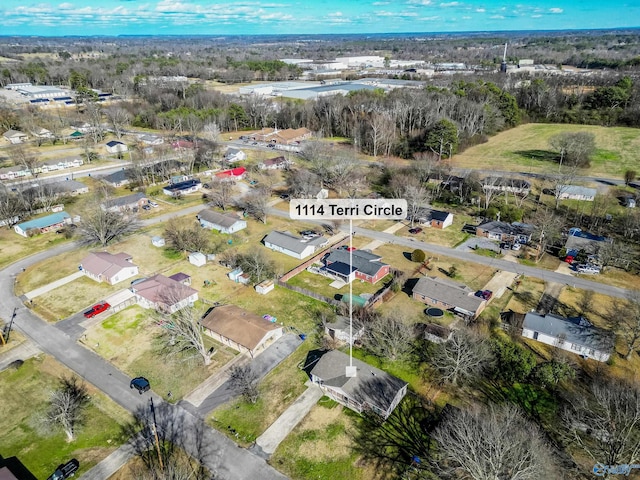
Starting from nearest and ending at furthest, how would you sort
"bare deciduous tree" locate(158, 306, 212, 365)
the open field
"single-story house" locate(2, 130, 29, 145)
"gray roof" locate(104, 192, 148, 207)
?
1. "bare deciduous tree" locate(158, 306, 212, 365)
2. "gray roof" locate(104, 192, 148, 207)
3. the open field
4. "single-story house" locate(2, 130, 29, 145)

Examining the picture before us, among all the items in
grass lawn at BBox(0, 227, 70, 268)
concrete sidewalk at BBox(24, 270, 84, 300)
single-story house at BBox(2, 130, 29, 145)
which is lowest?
grass lawn at BBox(0, 227, 70, 268)

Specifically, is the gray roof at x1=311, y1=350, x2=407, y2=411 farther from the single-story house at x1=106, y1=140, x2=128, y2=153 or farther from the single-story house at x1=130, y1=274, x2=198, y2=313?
the single-story house at x1=106, y1=140, x2=128, y2=153

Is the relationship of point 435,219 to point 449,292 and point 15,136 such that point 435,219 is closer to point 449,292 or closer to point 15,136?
point 449,292

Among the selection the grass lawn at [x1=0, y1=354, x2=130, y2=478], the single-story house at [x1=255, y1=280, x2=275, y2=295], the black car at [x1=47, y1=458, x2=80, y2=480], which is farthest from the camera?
the single-story house at [x1=255, y1=280, x2=275, y2=295]

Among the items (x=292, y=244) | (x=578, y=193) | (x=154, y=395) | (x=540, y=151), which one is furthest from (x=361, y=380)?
(x=540, y=151)

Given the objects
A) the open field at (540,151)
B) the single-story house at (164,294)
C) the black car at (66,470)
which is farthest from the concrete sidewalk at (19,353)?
the open field at (540,151)

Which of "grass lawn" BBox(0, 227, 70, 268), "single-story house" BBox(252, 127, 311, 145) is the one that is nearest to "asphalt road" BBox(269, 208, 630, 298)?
"grass lawn" BBox(0, 227, 70, 268)

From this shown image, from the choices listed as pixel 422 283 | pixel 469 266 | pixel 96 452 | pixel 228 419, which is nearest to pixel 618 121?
pixel 469 266
